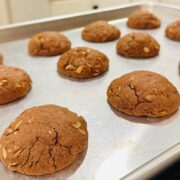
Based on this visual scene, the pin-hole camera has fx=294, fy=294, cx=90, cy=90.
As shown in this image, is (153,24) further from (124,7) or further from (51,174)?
(51,174)

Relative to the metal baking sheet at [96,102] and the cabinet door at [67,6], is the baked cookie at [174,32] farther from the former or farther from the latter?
the cabinet door at [67,6]

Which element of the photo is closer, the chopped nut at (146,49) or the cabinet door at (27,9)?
the chopped nut at (146,49)

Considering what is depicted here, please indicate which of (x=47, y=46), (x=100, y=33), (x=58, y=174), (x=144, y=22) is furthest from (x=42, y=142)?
(x=144, y=22)

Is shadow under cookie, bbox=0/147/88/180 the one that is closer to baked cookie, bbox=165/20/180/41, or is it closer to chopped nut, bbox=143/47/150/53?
chopped nut, bbox=143/47/150/53

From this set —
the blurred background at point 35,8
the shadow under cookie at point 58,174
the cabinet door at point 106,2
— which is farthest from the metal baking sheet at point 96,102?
the cabinet door at point 106,2

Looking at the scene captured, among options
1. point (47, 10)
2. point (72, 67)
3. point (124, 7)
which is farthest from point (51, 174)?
point (47, 10)
